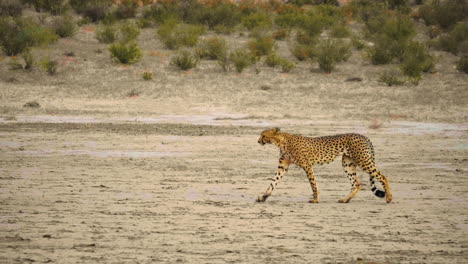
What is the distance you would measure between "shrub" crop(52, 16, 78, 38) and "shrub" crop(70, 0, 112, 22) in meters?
5.34

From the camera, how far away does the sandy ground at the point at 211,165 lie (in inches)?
372

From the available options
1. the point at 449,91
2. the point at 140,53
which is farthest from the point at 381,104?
the point at 140,53

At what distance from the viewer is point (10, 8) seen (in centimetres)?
3900

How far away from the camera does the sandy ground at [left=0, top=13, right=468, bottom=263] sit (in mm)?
9438

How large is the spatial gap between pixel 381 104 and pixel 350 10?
69.2 feet

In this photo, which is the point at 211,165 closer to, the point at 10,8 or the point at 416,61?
the point at 416,61

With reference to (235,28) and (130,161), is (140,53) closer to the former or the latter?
(235,28)

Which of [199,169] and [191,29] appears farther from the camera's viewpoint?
[191,29]

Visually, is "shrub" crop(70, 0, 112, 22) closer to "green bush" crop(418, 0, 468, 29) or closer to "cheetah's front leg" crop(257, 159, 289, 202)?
"green bush" crop(418, 0, 468, 29)

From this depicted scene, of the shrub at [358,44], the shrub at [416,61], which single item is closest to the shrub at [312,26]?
the shrub at [358,44]

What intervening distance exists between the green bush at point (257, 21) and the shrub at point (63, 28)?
703 centimetres

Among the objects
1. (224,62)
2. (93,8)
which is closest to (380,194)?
(224,62)

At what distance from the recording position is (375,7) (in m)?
46.5

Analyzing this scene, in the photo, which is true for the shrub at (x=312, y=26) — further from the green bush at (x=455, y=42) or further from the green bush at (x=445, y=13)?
the green bush at (x=445, y=13)
